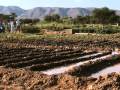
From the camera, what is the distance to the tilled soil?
8.31 m

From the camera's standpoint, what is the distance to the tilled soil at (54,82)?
327 inches

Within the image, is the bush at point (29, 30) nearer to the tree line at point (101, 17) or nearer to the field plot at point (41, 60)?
the field plot at point (41, 60)

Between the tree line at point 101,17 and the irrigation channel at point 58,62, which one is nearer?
the irrigation channel at point 58,62

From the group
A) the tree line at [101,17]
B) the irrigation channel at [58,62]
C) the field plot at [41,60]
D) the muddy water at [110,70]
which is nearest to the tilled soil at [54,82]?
the irrigation channel at [58,62]

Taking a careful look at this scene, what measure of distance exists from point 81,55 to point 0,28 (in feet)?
46.0

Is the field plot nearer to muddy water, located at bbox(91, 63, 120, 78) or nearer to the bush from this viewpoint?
muddy water, located at bbox(91, 63, 120, 78)

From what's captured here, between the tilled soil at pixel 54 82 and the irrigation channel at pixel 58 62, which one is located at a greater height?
the tilled soil at pixel 54 82

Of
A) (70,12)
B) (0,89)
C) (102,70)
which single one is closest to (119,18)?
(102,70)

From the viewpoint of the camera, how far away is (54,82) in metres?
9.16

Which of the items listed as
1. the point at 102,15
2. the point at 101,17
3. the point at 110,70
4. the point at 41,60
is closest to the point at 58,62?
the point at 41,60

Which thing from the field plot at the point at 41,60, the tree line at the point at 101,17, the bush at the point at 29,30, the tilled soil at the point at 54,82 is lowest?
the tree line at the point at 101,17

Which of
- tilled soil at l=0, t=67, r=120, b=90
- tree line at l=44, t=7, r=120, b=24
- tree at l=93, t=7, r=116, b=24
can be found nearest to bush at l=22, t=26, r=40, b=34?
tilled soil at l=0, t=67, r=120, b=90

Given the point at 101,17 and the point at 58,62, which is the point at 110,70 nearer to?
the point at 58,62

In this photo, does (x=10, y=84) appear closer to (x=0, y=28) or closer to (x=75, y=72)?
(x=75, y=72)
